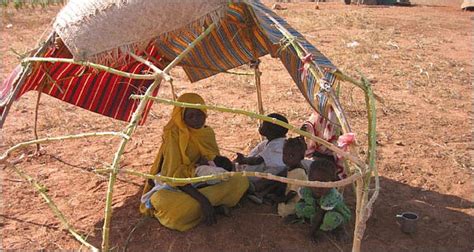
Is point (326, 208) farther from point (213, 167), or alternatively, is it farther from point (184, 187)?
point (184, 187)

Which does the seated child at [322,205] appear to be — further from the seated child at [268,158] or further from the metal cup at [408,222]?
the seated child at [268,158]

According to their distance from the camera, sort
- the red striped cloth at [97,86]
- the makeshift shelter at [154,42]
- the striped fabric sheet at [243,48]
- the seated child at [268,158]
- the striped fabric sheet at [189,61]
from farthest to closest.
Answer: the red striped cloth at [97,86]
the seated child at [268,158]
the striped fabric sheet at [189,61]
the striped fabric sheet at [243,48]
the makeshift shelter at [154,42]

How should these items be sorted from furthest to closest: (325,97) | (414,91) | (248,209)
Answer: (414,91), (248,209), (325,97)

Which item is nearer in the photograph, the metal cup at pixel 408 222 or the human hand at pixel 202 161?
the metal cup at pixel 408 222

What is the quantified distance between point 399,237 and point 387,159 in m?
1.53

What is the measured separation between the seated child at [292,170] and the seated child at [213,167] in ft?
1.64

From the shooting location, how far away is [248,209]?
426 centimetres

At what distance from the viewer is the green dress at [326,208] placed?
146 inches

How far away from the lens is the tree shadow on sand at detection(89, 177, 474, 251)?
12.5 ft

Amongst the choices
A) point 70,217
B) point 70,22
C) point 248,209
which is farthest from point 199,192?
point 70,22

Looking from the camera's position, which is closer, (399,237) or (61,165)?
(399,237)

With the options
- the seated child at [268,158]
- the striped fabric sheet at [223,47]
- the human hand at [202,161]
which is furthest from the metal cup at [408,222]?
the striped fabric sheet at [223,47]

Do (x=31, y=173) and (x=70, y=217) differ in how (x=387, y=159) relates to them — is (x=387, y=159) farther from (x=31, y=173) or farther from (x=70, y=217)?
(x=31, y=173)

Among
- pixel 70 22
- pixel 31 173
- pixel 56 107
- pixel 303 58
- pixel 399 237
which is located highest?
pixel 70 22
